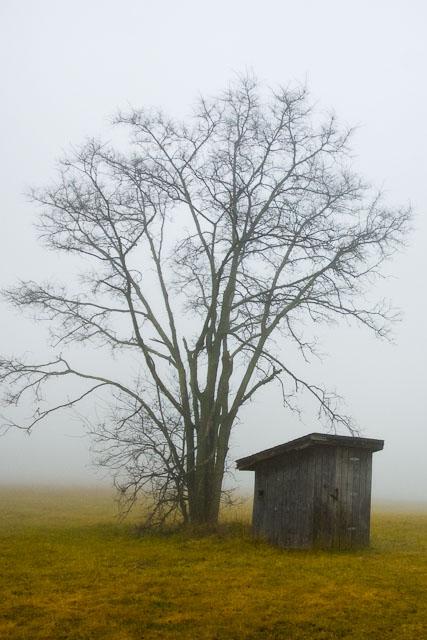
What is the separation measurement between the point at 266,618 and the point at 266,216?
13.6m

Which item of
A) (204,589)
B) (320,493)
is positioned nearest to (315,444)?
(320,493)

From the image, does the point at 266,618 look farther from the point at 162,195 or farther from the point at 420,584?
the point at 162,195

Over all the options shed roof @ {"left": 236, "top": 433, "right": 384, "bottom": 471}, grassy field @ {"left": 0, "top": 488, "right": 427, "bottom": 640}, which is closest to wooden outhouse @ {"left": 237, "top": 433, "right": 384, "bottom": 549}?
shed roof @ {"left": 236, "top": 433, "right": 384, "bottom": 471}

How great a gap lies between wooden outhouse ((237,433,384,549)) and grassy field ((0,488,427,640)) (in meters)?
0.69

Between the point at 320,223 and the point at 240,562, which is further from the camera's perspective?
the point at 320,223

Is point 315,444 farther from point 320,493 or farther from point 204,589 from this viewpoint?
Answer: point 204,589

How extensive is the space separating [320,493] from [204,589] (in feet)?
19.8

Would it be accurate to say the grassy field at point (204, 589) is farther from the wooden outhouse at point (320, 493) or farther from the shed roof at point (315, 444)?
the shed roof at point (315, 444)

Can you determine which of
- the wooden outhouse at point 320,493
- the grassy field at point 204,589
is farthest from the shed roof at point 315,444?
the grassy field at point 204,589

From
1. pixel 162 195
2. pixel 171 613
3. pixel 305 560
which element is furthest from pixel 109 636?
pixel 162 195

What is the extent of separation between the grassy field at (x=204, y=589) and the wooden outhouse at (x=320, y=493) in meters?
0.69

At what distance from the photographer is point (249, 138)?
68.4 feet

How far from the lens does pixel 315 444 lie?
1625 centimetres

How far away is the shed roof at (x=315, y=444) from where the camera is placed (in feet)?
53.2
